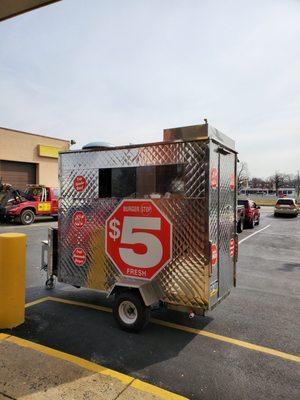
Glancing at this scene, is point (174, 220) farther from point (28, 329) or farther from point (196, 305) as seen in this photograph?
point (28, 329)

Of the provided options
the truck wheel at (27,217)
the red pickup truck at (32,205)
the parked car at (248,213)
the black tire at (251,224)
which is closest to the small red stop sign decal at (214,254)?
the red pickup truck at (32,205)

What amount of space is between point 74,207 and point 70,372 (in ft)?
8.95

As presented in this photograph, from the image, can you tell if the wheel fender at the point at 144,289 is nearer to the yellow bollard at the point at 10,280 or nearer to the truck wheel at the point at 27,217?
the yellow bollard at the point at 10,280

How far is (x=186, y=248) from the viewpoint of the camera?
15.3ft

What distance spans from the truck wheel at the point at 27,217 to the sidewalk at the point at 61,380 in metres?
15.8

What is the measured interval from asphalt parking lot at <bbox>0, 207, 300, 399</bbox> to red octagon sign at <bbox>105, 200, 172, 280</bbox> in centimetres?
94

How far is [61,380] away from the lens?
137 inches

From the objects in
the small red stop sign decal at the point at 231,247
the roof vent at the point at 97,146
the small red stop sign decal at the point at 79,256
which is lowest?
the small red stop sign decal at the point at 79,256

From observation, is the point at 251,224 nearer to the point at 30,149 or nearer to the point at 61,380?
the point at 61,380

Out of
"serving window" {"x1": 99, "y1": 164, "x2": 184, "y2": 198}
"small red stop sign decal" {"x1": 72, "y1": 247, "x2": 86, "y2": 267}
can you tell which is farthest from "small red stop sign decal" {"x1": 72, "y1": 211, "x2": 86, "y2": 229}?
"serving window" {"x1": 99, "y1": 164, "x2": 184, "y2": 198}

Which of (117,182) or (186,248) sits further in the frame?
(117,182)

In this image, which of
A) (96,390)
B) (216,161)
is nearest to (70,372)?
(96,390)

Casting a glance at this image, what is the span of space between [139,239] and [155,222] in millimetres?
359

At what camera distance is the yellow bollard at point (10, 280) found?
15.6 ft
